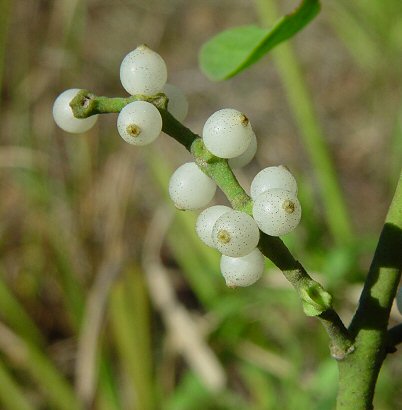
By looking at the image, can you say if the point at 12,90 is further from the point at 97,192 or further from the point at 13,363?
the point at 13,363

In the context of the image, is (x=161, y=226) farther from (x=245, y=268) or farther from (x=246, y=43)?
(x=245, y=268)

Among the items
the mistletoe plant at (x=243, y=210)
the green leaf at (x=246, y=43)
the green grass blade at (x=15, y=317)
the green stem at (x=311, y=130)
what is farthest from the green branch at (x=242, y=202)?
the green grass blade at (x=15, y=317)

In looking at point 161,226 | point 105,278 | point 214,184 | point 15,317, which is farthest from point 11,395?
point 214,184

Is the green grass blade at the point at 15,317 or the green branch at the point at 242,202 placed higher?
the green branch at the point at 242,202

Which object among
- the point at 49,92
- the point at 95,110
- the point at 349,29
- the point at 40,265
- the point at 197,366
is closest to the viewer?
the point at 95,110

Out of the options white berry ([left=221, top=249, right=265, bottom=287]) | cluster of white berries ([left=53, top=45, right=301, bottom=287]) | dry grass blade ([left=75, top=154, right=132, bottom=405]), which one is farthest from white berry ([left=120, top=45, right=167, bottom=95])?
dry grass blade ([left=75, top=154, right=132, bottom=405])

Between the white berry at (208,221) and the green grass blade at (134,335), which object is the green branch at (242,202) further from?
the green grass blade at (134,335)

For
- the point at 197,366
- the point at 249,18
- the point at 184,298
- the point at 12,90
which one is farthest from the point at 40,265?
the point at 249,18
